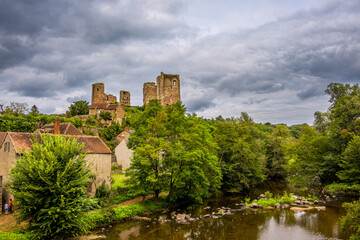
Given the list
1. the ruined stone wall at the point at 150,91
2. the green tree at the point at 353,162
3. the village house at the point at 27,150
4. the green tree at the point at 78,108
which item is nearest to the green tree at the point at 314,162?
the green tree at the point at 353,162

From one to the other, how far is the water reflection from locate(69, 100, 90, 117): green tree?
156 feet

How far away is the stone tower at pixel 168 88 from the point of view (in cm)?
4594

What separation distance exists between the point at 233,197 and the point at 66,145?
21365 mm

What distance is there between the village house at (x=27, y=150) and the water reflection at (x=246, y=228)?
6.02 meters

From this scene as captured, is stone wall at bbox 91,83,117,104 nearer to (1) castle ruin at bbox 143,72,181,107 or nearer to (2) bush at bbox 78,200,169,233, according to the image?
(1) castle ruin at bbox 143,72,181,107

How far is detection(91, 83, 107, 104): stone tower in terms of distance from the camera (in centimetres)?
6656

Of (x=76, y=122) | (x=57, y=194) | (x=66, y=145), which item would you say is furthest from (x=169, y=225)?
(x=76, y=122)

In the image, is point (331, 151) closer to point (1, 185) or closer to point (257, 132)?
point (257, 132)

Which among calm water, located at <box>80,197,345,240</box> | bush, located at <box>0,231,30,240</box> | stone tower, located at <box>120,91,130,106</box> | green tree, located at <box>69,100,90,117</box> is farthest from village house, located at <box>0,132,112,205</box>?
stone tower, located at <box>120,91,130,106</box>

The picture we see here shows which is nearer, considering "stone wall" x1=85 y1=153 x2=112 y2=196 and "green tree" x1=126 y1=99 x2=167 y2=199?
"green tree" x1=126 y1=99 x2=167 y2=199

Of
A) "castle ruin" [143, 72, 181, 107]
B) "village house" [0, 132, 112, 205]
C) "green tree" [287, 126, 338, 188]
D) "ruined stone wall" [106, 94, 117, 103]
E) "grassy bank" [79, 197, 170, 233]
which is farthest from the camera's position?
"ruined stone wall" [106, 94, 117, 103]

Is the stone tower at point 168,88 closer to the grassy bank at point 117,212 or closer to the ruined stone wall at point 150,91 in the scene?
the ruined stone wall at point 150,91

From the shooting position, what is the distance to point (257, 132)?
43.7m

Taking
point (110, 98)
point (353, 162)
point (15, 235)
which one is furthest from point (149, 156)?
point (110, 98)
